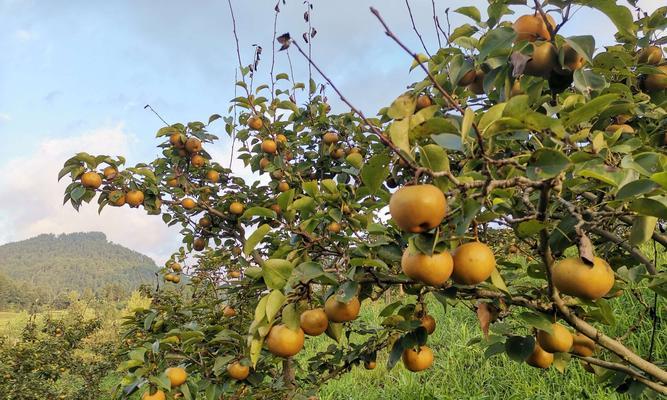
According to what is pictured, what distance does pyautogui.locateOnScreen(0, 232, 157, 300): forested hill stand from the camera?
93.4m

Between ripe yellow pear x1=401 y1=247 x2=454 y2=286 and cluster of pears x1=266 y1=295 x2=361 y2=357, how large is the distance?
12.3 inches

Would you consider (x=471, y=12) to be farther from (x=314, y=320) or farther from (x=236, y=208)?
(x=236, y=208)

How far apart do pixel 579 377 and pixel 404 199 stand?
3315mm

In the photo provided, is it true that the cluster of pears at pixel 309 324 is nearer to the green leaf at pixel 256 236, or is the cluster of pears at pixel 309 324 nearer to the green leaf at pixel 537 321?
the green leaf at pixel 256 236

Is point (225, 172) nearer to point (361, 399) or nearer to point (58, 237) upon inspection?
point (361, 399)

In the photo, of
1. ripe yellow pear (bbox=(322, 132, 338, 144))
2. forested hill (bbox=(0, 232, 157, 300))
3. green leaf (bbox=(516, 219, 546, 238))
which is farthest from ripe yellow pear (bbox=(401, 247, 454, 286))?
forested hill (bbox=(0, 232, 157, 300))

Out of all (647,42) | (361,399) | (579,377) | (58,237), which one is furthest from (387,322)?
(58,237)

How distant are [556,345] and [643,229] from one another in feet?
1.24

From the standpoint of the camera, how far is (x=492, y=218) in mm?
1050

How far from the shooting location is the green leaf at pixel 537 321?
1073 mm

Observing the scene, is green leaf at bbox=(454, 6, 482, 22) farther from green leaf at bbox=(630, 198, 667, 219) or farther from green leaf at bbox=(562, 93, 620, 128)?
green leaf at bbox=(630, 198, 667, 219)

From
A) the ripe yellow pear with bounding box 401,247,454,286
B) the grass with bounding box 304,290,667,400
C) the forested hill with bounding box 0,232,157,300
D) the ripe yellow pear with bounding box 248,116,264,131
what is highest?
the forested hill with bounding box 0,232,157,300

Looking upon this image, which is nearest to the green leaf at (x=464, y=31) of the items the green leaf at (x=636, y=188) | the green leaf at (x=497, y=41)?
the green leaf at (x=497, y=41)

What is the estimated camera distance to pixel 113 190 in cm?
270
